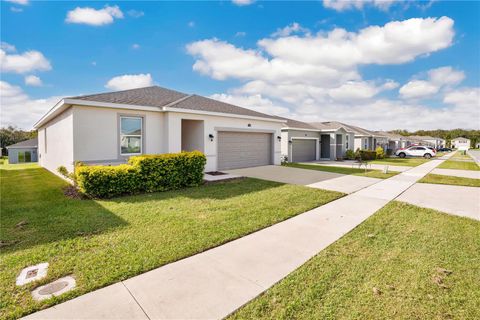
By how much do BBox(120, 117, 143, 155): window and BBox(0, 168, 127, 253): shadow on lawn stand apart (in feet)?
10.2

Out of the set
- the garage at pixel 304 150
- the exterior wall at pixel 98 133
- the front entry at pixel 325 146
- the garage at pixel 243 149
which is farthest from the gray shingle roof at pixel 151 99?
the front entry at pixel 325 146

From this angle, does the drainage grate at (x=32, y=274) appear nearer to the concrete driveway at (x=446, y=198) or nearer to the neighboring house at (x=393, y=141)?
the concrete driveway at (x=446, y=198)

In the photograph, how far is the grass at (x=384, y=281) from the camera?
2.53m

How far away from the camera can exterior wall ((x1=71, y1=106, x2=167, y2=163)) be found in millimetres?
8945

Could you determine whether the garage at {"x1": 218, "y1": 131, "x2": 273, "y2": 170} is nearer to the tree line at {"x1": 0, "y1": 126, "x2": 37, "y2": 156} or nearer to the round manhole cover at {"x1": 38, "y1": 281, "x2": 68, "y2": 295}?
the round manhole cover at {"x1": 38, "y1": 281, "x2": 68, "y2": 295}

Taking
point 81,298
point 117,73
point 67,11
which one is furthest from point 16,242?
point 117,73

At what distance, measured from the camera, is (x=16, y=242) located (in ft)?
13.7

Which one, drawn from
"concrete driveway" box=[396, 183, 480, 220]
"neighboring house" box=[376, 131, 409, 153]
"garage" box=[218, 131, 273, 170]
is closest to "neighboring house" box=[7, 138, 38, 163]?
"garage" box=[218, 131, 273, 170]

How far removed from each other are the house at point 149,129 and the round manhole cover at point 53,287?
7327 mm

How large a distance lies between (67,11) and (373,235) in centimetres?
1355

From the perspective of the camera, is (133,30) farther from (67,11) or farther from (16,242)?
(16,242)

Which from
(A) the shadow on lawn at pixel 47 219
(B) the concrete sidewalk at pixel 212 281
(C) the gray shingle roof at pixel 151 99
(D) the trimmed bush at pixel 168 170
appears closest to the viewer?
(B) the concrete sidewalk at pixel 212 281

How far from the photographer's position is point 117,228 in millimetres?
4867

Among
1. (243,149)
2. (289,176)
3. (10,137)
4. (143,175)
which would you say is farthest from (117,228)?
(10,137)
